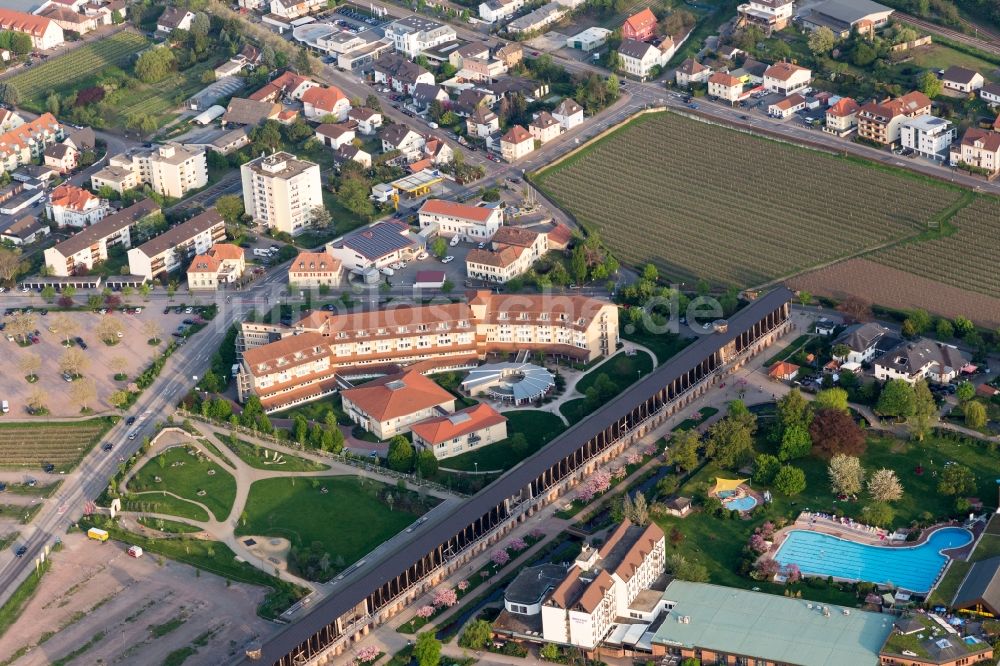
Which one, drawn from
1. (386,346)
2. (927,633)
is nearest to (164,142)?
(386,346)

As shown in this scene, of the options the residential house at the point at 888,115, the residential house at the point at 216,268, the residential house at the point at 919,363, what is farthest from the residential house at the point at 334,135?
the residential house at the point at 919,363

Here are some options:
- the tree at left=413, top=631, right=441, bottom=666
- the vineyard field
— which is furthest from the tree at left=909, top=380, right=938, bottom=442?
the vineyard field

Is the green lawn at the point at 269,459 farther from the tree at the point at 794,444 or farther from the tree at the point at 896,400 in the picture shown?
the tree at the point at 896,400

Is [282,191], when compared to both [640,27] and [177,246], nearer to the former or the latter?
[177,246]

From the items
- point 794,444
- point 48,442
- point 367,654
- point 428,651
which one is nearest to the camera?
point 428,651

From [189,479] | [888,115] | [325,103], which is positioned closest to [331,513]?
[189,479]

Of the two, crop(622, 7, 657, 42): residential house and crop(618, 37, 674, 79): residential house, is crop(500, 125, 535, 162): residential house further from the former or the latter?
crop(622, 7, 657, 42): residential house
